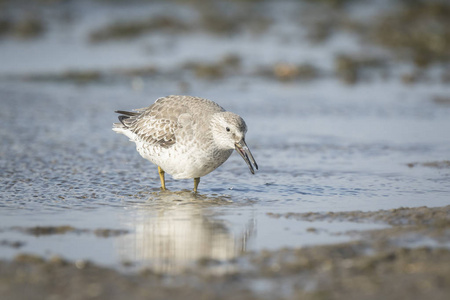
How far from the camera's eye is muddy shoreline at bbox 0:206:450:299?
4527 mm

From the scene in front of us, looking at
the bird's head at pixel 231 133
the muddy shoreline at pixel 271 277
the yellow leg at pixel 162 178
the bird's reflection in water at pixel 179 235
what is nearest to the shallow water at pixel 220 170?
the bird's reflection in water at pixel 179 235

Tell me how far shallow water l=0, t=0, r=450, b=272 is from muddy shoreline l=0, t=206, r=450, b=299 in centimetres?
27

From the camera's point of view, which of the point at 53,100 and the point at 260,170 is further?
the point at 53,100

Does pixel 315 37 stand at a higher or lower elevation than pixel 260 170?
higher

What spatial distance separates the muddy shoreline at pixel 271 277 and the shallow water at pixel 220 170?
0.27m

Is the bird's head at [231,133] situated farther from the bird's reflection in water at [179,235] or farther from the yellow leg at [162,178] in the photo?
the yellow leg at [162,178]

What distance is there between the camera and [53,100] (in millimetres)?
13055

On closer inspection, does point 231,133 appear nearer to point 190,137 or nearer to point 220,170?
point 190,137

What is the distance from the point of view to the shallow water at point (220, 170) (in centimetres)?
596

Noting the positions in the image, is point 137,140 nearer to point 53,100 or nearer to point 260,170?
point 260,170

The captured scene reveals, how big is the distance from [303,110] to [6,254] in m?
7.93

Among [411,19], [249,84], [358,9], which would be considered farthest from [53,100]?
[358,9]

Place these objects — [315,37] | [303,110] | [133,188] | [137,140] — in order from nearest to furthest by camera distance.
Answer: [133,188] < [137,140] < [303,110] < [315,37]

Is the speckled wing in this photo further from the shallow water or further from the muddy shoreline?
the muddy shoreline
